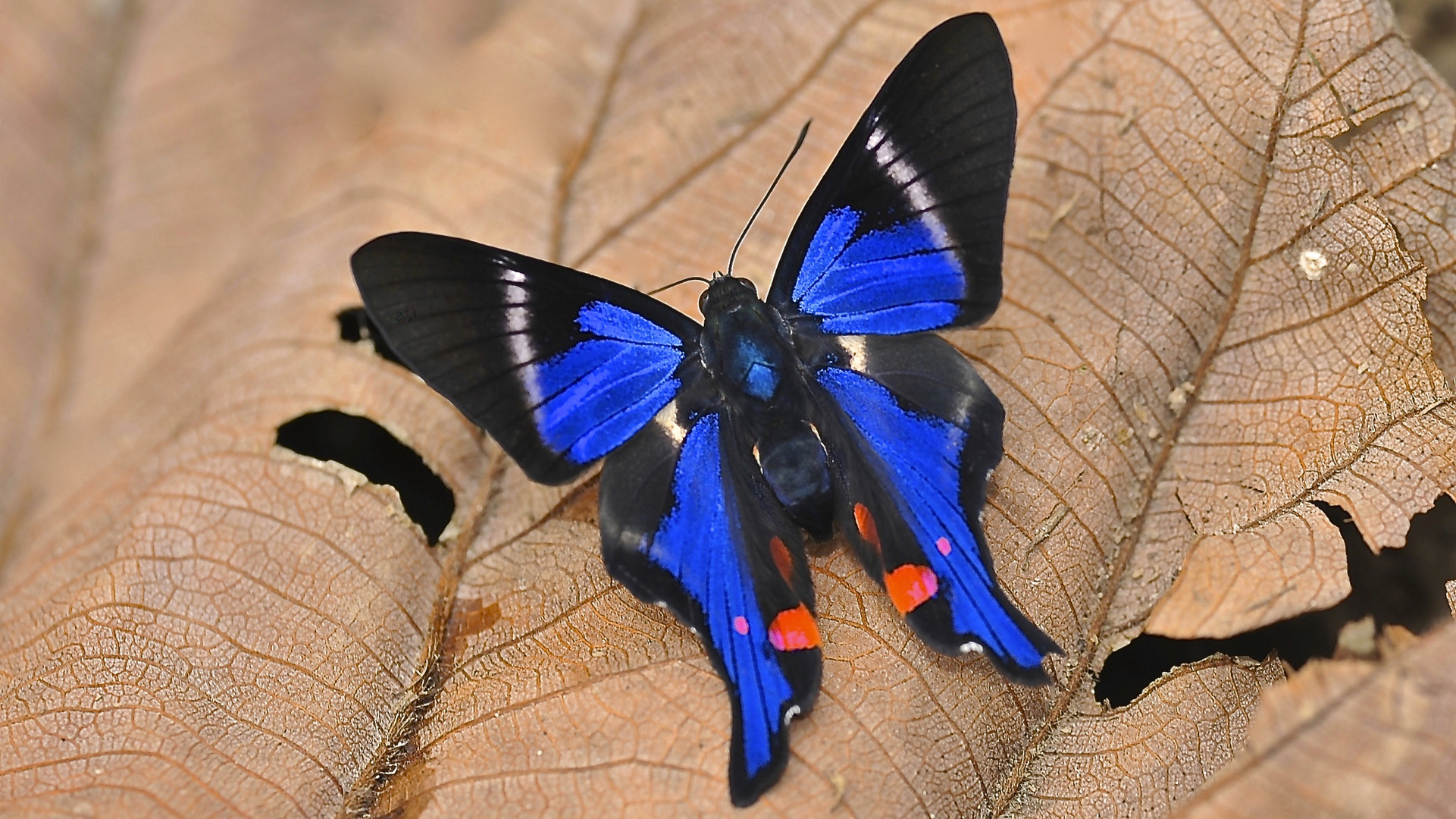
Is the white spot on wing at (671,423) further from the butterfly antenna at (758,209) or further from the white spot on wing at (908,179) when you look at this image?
the white spot on wing at (908,179)

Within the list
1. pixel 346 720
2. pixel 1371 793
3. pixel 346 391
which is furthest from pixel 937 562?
pixel 346 391

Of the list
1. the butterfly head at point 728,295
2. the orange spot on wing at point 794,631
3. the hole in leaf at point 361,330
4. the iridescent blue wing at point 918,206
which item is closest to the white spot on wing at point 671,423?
the butterfly head at point 728,295

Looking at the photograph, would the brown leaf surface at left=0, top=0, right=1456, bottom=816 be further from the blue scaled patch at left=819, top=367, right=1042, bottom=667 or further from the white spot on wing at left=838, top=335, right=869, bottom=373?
the white spot on wing at left=838, top=335, right=869, bottom=373

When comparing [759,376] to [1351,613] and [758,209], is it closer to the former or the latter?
[758,209]

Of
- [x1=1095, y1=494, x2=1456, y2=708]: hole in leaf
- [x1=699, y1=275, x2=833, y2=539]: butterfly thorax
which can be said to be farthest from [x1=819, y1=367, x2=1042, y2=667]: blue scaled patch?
[x1=1095, y1=494, x2=1456, y2=708]: hole in leaf

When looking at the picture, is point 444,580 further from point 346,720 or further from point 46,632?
point 46,632

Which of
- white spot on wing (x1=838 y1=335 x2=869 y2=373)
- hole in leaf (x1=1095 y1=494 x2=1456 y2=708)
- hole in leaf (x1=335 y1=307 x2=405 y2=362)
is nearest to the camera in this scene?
Answer: hole in leaf (x1=1095 y1=494 x2=1456 y2=708)

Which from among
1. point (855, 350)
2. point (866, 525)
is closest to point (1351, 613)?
point (866, 525)

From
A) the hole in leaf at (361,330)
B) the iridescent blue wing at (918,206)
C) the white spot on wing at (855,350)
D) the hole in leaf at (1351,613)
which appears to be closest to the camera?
the hole in leaf at (1351,613)
